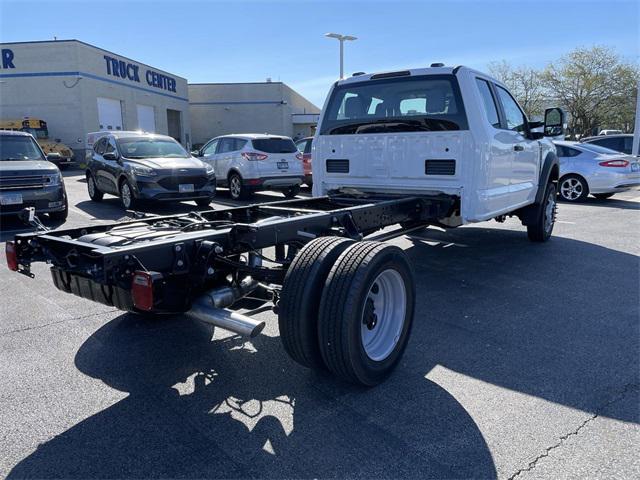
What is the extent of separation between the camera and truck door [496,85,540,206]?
6266 mm

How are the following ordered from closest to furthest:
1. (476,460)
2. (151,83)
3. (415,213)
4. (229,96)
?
(476,460) → (415,213) → (151,83) → (229,96)

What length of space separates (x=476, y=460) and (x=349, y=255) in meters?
1.34

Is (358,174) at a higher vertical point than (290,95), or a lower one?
lower

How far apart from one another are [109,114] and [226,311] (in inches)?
1310

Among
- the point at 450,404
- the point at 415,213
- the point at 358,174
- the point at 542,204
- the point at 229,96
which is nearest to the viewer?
the point at 450,404

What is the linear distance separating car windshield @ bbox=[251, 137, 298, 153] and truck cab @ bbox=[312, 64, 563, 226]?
708 centimetres

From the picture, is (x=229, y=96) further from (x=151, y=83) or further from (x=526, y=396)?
(x=526, y=396)

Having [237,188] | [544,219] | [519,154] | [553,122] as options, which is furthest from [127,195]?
[553,122]

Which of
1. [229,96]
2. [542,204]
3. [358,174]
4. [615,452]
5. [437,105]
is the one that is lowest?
[615,452]

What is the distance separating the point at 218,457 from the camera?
261cm

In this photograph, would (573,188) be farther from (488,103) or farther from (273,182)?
(488,103)

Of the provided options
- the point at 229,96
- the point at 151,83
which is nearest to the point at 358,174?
the point at 151,83

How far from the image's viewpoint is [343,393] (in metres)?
3.25

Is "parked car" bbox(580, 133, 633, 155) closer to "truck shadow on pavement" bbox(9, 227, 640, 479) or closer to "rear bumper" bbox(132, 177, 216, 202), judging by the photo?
"truck shadow on pavement" bbox(9, 227, 640, 479)
